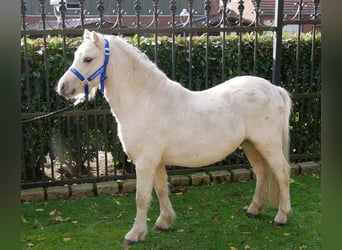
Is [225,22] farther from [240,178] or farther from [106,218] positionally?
[106,218]

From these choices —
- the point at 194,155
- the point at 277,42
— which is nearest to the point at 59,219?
the point at 194,155

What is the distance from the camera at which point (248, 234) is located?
424cm

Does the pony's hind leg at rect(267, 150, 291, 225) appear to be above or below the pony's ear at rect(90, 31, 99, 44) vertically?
below

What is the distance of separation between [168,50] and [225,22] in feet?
3.28

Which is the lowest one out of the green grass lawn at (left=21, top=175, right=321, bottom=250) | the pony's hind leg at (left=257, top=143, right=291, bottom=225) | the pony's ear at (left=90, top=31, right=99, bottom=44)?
the green grass lawn at (left=21, top=175, right=321, bottom=250)

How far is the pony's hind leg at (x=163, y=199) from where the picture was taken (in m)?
4.22

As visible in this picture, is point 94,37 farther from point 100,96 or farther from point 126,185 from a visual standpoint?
point 126,185

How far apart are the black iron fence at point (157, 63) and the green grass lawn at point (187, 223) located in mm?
632

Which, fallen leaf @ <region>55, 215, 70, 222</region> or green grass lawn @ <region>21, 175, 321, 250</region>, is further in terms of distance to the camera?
fallen leaf @ <region>55, 215, 70, 222</region>

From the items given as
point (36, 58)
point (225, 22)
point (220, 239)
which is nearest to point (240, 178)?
point (220, 239)

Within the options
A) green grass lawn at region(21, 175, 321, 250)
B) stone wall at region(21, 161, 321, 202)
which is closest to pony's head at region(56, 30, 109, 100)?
green grass lawn at region(21, 175, 321, 250)

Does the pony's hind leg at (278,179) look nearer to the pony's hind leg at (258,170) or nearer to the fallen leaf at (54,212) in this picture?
the pony's hind leg at (258,170)

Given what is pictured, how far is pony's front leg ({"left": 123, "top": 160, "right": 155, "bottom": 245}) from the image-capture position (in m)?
3.81

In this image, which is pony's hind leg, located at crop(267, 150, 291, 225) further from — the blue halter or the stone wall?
the blue halter
